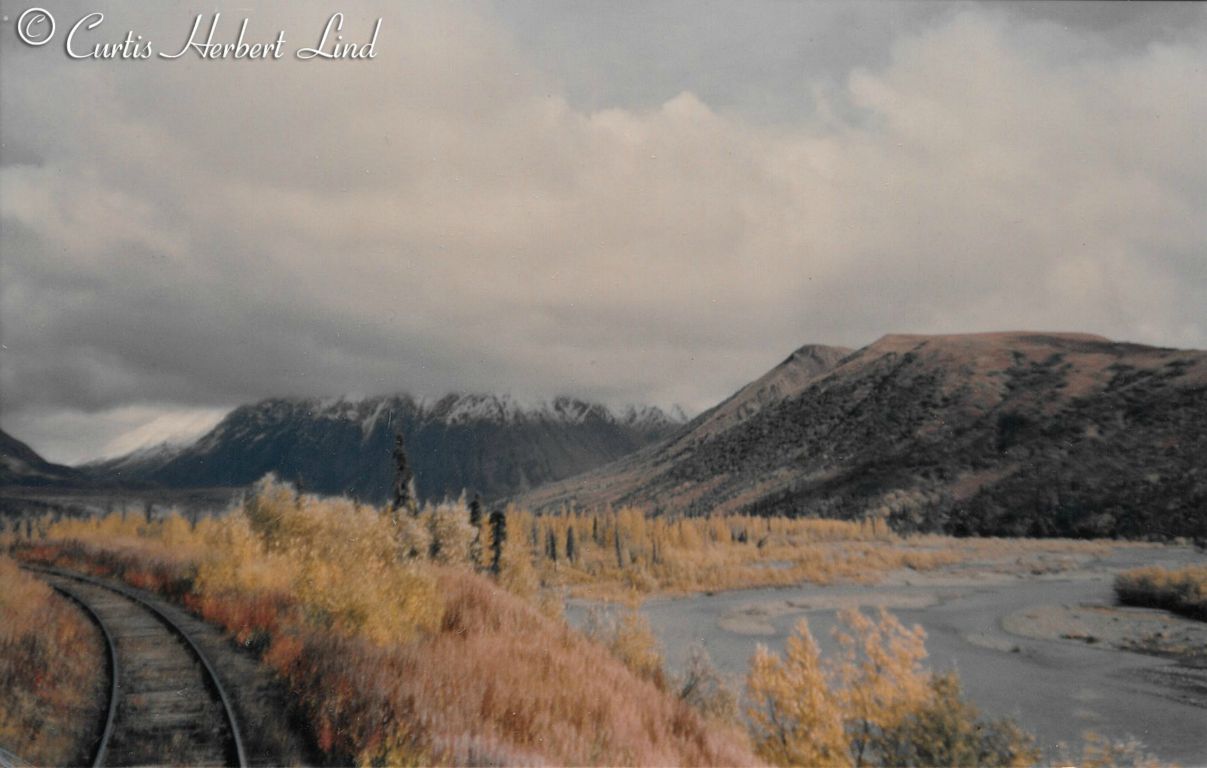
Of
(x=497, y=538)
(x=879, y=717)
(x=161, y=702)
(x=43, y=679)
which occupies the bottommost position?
(x=879, y=717)

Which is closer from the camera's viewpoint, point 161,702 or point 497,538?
point 161,702

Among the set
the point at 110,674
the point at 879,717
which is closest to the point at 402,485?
the point at 110,674

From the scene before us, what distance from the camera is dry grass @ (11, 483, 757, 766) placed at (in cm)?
712

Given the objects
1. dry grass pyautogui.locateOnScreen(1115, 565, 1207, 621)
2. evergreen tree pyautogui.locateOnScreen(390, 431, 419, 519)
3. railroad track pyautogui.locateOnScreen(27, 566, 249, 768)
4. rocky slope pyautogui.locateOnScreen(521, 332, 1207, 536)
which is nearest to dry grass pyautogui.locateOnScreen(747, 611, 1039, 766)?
railroad track pyautogui.locateOnScreen(27, 566, 249, 768)

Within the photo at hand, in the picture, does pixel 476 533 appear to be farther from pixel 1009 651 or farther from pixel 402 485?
pixel 1009 651

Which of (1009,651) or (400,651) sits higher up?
(400,651)

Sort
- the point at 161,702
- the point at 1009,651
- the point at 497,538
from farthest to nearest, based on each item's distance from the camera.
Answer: the point at 497,538 < the point at 1009,651 < the point at 161,702

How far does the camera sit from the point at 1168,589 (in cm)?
2242

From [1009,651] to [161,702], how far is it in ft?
92.7

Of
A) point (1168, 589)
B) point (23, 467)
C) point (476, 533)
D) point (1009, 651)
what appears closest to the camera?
point (23, 467)

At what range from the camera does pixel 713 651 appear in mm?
26938

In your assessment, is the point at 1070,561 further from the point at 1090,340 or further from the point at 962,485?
the point at 1090,340

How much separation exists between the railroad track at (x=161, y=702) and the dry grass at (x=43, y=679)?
238 mm

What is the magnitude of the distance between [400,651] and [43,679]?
4406 mm
